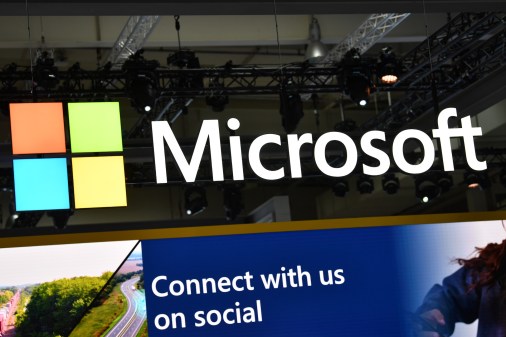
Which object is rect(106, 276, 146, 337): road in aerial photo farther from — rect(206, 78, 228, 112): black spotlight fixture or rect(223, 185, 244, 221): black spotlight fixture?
rect(223, 185, 244, 221): black spotlight fixture

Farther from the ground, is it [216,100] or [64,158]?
[216,100]

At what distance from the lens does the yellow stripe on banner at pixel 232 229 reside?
16.8 ft

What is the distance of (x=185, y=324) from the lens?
5184mm

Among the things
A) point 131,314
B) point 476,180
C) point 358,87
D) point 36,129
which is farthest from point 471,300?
point 476,180

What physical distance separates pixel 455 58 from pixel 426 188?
10.8 ft

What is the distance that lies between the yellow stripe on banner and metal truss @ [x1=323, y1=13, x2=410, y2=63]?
441cm

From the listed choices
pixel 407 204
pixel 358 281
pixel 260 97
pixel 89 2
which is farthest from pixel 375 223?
pixel 407 204

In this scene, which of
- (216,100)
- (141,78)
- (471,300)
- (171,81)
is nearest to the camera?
(471,300)

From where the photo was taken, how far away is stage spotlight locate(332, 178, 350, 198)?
591 inches

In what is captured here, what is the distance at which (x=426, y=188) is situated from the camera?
46.6 ft

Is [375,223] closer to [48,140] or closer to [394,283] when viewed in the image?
[394,283]

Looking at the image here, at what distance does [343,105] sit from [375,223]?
→ 425 inches

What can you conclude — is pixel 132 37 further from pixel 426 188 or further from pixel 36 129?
pixel 426 188

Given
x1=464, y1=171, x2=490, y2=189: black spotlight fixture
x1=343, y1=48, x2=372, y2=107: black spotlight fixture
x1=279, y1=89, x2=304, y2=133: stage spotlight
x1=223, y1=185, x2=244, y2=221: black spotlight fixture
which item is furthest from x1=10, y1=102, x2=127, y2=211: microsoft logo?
x1=223, y1=185, x2=244, y2=221: black spotlight fixture
